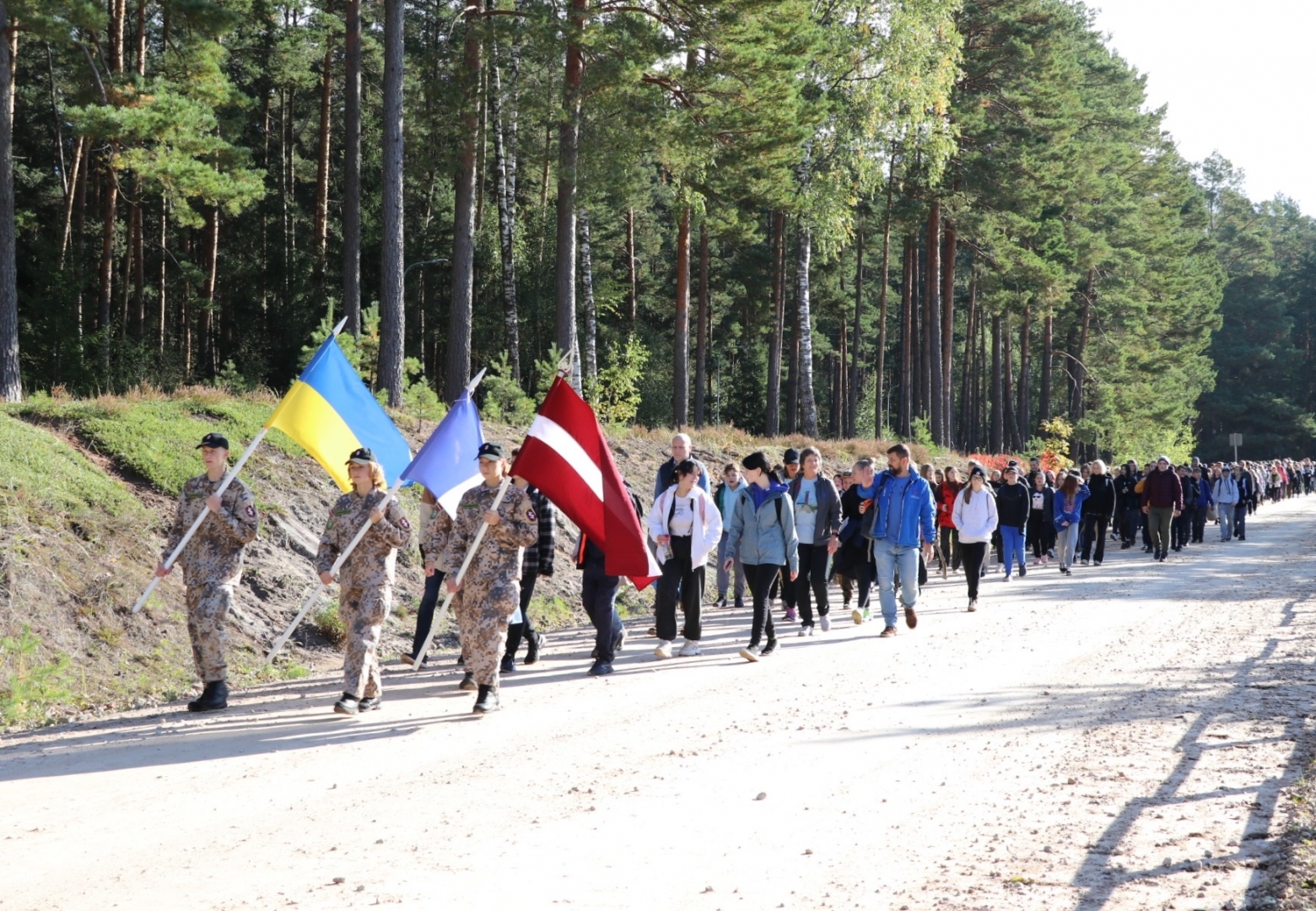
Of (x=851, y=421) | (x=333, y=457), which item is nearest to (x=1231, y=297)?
(x=851, y=421)

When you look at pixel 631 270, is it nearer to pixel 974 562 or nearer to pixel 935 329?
pixel 935 329

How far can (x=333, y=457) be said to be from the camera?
1048 cm

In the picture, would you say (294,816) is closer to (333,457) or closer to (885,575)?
(333,457)

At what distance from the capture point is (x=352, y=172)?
1060 inches

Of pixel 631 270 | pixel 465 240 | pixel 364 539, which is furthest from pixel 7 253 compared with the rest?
pixel 631 270

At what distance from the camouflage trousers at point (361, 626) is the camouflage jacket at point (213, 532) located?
1027mm

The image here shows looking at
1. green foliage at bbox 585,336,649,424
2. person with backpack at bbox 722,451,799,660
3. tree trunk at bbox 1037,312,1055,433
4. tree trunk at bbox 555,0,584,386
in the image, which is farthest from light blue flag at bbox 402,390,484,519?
tree trunk at bbox 1037,312,1055,433

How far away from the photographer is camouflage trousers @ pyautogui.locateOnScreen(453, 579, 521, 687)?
966 cm

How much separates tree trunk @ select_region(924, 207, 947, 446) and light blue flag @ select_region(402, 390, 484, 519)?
1230 inches

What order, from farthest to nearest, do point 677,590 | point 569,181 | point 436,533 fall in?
1. point 569,181
2. point 677,590
3. point 436,533

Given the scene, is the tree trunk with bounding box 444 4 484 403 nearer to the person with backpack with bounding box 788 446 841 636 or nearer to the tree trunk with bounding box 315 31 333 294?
A: the person with backpack with bounding box 788 446 841 636

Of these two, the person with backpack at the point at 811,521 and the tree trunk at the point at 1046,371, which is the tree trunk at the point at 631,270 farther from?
the person with backpack at the point at 811,521

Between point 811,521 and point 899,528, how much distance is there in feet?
3.69

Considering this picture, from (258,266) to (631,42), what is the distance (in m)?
19.3
